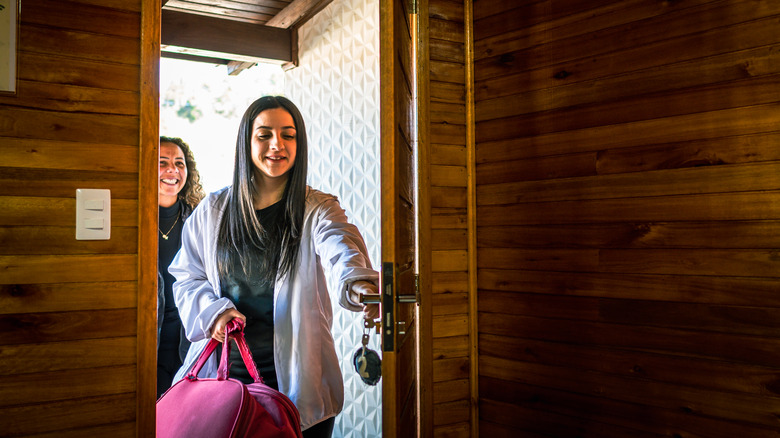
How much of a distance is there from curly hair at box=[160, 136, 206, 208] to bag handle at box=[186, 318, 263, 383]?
104cm

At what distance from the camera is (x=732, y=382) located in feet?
4.89

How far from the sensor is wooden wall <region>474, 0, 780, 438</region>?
4.84 feet

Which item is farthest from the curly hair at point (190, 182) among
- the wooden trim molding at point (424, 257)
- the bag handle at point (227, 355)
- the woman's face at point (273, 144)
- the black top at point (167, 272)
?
the wooden trim molding at point (424, 257)

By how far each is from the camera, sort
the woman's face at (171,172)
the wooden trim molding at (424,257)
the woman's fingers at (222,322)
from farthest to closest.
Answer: the woman's face at (171,172), the woman's fingers at (222,322), the wooden trim molding at (424,257)

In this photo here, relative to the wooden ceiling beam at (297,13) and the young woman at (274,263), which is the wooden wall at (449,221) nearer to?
the young woman at (274,263)

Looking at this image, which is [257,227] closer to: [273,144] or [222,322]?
[273,144]

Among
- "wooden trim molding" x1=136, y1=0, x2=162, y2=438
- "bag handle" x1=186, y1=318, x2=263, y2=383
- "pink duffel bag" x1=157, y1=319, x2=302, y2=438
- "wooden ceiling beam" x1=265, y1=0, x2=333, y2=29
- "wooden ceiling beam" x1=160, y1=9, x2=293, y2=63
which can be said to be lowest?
"pink duffel bag" x1=157, y1=319, x2=302, y2=438

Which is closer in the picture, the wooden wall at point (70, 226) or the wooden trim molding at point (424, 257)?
the wooden wall at point (70, 226)

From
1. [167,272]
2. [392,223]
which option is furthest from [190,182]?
[392,223]

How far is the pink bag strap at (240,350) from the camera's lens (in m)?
1.74

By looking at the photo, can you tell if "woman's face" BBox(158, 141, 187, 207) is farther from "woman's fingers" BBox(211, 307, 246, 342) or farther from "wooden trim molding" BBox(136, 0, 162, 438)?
"wooden trim molding" BBox(136, 0, 162, 438)

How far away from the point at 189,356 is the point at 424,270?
42.5 inches

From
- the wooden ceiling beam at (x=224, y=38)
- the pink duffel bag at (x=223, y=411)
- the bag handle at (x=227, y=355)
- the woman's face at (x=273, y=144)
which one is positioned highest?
the wooden ceiling beam at (x=224, y=38)

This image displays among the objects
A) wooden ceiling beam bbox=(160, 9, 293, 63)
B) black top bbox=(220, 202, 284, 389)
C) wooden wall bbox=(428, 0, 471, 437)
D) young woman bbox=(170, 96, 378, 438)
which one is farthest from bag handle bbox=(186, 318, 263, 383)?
wooden ceiling beam bbox=(160, 9, 293, 63)
